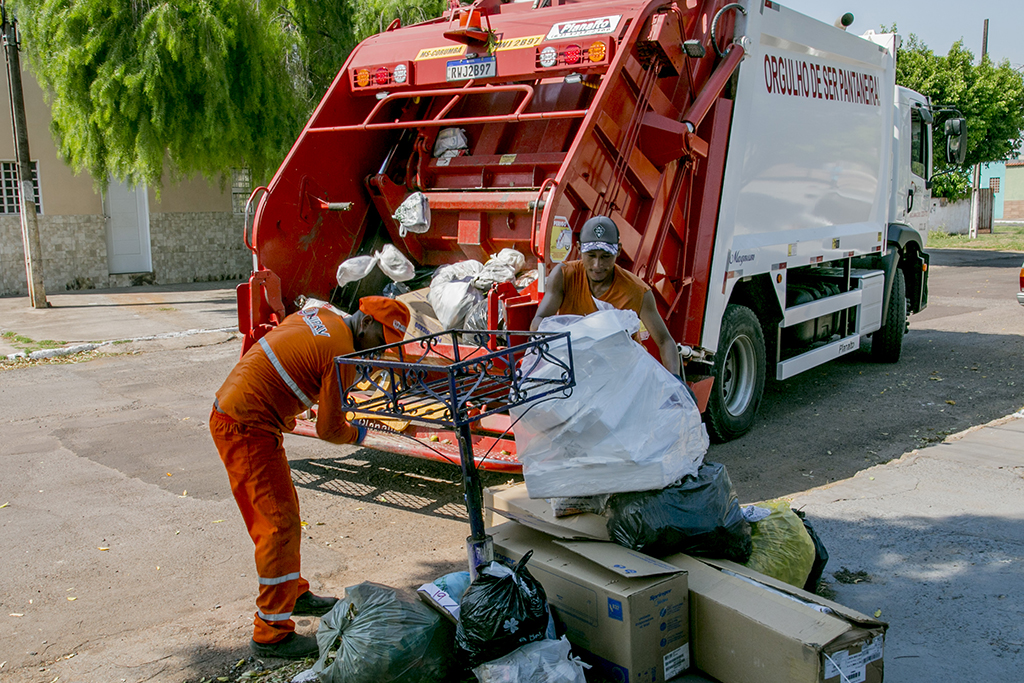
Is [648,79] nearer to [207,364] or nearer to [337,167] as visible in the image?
[337,167]

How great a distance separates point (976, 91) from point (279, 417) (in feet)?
79.8

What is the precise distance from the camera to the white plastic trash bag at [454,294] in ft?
16.3

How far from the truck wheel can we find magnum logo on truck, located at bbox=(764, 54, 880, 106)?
6.09 ft

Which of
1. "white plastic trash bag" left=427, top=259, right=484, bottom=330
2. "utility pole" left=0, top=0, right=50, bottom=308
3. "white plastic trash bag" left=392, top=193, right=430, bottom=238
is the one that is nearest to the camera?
"white plastic trash bag" left=427, top=259, right=484, bottom=330

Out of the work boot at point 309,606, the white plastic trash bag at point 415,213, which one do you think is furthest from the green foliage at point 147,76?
the work boot at point 309,606

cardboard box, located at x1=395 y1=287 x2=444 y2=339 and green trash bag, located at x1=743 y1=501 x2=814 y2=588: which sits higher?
cardboard box, located at x1=395 y1=287 x2=444 y2=339

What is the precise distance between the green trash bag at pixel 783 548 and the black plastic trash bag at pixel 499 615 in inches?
37.4

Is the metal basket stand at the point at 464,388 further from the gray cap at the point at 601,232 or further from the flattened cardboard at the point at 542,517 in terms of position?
the gray cap at the point at 601,232

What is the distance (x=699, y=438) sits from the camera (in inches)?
130

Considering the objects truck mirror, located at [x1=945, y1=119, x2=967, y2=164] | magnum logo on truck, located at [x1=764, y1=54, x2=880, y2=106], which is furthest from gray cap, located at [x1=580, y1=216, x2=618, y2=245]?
truck mirror, located at [x1=945, y1=119, x2=967, y2=164]

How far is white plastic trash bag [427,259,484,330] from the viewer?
16.3ft

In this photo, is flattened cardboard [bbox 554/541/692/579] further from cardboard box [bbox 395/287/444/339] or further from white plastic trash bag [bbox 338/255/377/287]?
white plastic trash bag [bbox 338/255/377/287]

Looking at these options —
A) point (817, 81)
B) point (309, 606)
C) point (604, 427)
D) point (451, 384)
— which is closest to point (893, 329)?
point (817, 81)

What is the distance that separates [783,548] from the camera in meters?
3.27
